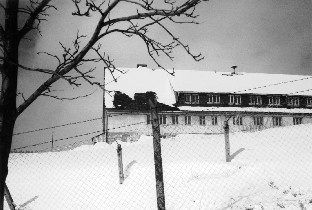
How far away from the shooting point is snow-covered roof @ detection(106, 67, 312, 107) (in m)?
37.1

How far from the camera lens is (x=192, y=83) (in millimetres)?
40688

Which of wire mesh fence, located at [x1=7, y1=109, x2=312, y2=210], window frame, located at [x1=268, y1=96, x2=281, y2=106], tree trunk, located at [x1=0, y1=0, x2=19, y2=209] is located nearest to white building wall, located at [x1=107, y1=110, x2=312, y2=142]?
window frame, located at [x1=268, y1=96, x2=281, y2=106]

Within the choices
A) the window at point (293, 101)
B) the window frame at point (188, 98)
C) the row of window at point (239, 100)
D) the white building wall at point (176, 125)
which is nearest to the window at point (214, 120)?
the white building wall at point (176, 125)

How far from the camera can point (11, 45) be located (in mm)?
4293

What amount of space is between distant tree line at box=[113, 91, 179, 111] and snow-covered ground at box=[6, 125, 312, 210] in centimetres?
2186

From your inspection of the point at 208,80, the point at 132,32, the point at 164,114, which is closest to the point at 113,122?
the point at 164,114

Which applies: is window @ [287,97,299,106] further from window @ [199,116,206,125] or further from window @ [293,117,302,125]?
window @ [199,116,206,125]

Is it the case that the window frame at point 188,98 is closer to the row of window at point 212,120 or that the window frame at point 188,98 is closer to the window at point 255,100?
the row of window at point 212,120

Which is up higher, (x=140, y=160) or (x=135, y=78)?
(x=135, y=78)

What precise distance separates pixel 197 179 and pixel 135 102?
27330mm

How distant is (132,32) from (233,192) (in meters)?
5.09

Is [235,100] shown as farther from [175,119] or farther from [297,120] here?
[175,119]

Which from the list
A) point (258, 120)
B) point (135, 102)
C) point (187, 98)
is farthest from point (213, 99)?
point (135, 102)

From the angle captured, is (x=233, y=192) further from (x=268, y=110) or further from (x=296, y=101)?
(x=296, y=101)
